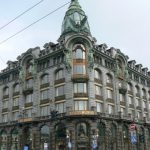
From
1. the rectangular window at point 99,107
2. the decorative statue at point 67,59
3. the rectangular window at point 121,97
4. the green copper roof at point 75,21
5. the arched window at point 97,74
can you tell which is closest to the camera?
the decorative statue at point 67,59

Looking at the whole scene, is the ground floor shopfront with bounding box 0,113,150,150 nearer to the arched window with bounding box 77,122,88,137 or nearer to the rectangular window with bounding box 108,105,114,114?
the arched window with bounding box 77,122,88,137

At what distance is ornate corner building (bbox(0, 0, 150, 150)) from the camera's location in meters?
56.2

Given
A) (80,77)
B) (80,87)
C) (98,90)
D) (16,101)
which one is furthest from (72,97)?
(16,101)

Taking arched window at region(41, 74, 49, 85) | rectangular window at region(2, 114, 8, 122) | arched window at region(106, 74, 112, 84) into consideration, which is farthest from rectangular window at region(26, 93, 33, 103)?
arched window at region(106, 74, 112, 84)

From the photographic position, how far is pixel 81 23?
62.1 meters

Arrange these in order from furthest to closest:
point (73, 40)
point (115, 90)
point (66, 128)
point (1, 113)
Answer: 1. point (1, 113)
2. point (115, 90)
3. point (73, 40)
4. point (66, 128)

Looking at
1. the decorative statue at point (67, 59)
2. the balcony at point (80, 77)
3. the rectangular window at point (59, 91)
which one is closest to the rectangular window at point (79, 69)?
the balcony at point (80, 77)

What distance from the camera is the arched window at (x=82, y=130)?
179 feet

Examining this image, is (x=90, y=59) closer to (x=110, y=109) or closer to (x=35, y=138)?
(x=110, y=109)

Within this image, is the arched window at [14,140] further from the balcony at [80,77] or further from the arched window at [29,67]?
the balcony at [80,77]

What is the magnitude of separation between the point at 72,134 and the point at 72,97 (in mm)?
7222

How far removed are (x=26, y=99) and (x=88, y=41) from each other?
67.3ft

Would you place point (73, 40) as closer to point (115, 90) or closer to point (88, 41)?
point (88, 41)

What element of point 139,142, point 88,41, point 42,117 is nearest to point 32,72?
point 42,117
